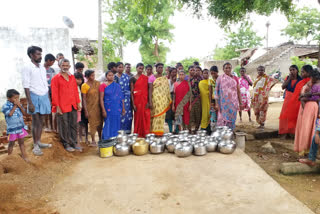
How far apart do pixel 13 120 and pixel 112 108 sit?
183 centimetres

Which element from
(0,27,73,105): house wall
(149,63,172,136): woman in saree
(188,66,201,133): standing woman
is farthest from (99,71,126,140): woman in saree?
(0,27,73,105): house wall

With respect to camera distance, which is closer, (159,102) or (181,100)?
(159,102)

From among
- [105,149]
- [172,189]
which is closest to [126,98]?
[105,149]

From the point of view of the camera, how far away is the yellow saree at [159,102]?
5164 mm

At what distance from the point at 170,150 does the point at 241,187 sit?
61.6 inches

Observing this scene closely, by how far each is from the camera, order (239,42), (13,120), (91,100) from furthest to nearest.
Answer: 1. (239,42)
2. (91,100)
3. (13,120)

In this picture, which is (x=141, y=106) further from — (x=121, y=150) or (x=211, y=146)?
(x=211, y=146)

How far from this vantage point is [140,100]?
507cm

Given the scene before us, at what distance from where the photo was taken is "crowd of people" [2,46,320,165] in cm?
376

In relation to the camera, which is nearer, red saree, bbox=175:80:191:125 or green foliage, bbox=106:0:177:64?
red saree, bbox=175:80:191:125

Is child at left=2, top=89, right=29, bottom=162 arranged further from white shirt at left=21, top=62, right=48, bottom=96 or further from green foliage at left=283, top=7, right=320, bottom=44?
green foliage at left=283, top=7, right=320, bottom=44

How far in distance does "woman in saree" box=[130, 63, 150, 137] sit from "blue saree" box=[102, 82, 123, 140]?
0.36m

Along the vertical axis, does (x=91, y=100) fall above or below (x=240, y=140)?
above

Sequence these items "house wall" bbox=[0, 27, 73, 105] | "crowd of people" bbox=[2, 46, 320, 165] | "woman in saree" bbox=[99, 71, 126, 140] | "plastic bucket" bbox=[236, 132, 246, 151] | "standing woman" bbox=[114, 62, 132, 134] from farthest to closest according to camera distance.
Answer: "house wall" bbox=[0, 27, 73, 105] < "standing woman" bbox=[114, 62, 132, 134] < "woman in saree" bbox=[99, 71, 126, 140] < "plastic bucket" bbox=[236, 132, 246, 151] < "crowd of people" bbox=[2, 46, 320, 165]
